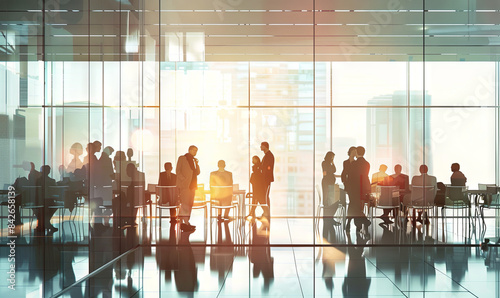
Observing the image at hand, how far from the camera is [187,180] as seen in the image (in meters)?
8.77

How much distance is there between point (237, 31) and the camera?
8773mm

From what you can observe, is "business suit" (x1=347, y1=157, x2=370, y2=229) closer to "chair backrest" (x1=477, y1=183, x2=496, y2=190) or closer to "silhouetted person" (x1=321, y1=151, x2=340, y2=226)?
"silhouetted person" (x1=321, y1=151, x2=340, y2=226)

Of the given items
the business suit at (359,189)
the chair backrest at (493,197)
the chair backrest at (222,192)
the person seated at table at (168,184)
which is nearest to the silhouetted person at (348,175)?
the business suit at (359,189)

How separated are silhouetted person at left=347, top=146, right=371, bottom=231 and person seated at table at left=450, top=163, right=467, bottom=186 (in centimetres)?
134

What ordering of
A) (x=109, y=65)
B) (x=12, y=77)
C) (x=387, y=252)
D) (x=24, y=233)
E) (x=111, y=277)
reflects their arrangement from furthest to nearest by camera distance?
1. (x=387, y=252)
2. (x=109, y=65)
3. (x=111, y=277)
4. (x=24, y=233)
5. (x=12, y=77)

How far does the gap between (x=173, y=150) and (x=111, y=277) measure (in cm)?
285

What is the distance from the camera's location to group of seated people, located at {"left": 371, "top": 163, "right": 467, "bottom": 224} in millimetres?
8586

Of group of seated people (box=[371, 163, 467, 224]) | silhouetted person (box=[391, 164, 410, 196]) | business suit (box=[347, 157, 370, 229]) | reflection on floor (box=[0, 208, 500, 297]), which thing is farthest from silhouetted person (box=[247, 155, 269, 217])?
silhouetted person (box=[391, 164, 410, 196])

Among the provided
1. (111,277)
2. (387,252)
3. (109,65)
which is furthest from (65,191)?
(387,252)

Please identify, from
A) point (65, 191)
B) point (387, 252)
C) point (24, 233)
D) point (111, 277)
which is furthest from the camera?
point (387, 252)

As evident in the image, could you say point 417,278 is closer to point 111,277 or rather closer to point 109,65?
point 111,277

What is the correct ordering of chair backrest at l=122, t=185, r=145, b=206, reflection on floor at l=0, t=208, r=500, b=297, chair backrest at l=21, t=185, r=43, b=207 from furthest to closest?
chair backrest at l=122, t=185, r=145, b=206, reflection on floor at l=0, t=208, r=500, b=297, chair backrest at l=21, t=185, r=43, b=207

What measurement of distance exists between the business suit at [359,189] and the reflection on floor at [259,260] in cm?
26

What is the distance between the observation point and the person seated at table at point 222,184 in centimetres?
870
